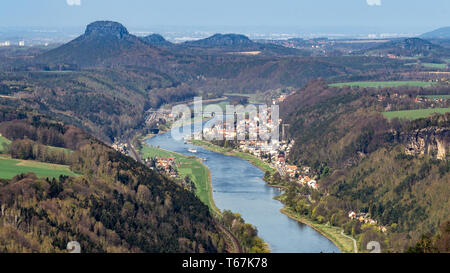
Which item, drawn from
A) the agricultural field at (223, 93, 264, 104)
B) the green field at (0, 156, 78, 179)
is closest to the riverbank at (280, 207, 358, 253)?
the green field at (0, 156, 78, 179)

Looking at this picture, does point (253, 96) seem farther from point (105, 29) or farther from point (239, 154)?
point (105, 29)

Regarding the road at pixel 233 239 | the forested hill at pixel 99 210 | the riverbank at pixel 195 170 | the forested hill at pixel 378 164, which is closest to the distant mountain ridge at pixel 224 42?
the forested hill at pixel 378 164

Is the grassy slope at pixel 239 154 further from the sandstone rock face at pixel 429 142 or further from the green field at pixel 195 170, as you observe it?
the sandstone rock face at pixel 429 142

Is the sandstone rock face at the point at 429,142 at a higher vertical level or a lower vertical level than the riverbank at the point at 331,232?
higher

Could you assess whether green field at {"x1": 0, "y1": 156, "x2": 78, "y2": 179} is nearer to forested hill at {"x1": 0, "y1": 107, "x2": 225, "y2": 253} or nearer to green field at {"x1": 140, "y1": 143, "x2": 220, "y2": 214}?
forested hill at {"x1": 0, "y1": 107, "x2": 225, "y2": 253}
